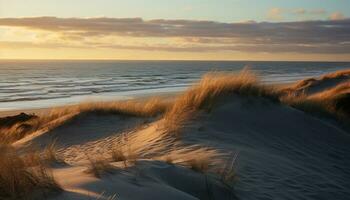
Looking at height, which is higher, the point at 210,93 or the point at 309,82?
the point at 210,93

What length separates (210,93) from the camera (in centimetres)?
1073

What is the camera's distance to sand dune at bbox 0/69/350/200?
5449 mm

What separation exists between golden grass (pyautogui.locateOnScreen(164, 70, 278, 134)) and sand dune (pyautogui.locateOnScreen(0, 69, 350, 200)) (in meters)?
0.02

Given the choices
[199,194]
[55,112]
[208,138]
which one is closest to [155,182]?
[199,194]

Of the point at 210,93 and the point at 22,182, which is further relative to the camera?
the point at 210,93

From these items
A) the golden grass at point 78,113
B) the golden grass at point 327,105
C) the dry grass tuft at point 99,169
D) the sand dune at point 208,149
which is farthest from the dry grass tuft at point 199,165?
the golden grass at point 327,105

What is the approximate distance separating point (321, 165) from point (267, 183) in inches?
99.4

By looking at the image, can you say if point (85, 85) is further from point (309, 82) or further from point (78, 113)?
point (78, 113)

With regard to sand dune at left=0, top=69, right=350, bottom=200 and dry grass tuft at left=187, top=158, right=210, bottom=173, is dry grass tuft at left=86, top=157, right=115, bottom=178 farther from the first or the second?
dry grass tuft at left=187, top=158, right=210, bottom=173

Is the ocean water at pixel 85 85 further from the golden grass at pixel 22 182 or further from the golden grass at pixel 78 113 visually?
the golden grass at pixel 22 182

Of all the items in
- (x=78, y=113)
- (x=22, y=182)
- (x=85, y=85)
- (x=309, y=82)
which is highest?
(x=22, y=182)

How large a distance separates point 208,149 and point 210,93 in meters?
3.02

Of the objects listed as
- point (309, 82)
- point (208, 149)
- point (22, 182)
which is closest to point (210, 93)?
point (208, 149)

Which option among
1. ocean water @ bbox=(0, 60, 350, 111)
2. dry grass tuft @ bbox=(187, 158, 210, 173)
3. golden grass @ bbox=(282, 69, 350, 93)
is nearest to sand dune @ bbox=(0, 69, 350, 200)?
dry grass tuft @ bbox=(187, 158, 210, 173)
